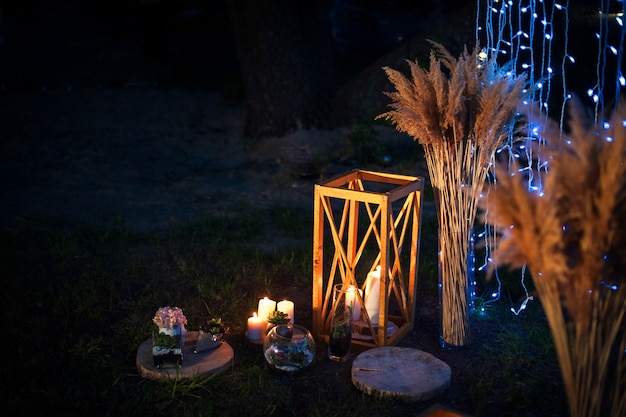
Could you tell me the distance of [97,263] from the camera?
5.19 metres

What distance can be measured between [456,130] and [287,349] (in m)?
1.37

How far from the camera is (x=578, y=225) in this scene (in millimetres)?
2377

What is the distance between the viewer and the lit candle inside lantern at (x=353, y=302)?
3.88m

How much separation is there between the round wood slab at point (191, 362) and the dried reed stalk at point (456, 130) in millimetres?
1193

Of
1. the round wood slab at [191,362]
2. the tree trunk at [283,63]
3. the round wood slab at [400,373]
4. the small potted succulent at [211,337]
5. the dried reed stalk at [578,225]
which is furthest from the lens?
the tree trunk at [283,63]

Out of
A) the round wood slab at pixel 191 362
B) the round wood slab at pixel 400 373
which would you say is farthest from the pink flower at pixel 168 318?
the round wood slab at pixel 400 373

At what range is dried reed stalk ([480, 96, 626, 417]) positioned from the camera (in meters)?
2.26

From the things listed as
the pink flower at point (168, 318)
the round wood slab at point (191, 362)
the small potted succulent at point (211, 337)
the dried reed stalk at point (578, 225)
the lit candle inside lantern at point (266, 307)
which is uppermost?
the dried reed stalk at point (578, 225)

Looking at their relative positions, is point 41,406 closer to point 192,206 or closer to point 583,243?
point 583,243

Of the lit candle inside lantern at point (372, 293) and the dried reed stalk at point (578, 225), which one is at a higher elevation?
the dried reed stalk at point (578, 225)

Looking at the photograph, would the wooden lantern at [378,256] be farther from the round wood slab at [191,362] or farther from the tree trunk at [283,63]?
the tree trunk at [283,63]

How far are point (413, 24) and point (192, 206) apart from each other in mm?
8177

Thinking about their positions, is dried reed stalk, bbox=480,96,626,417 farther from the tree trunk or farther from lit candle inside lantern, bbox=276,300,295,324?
the tree trunk

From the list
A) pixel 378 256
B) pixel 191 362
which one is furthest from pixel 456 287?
pixel 191 362
